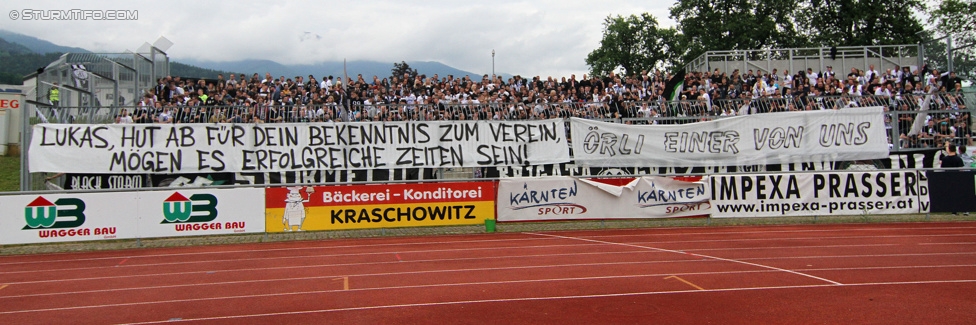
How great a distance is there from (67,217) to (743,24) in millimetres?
44058

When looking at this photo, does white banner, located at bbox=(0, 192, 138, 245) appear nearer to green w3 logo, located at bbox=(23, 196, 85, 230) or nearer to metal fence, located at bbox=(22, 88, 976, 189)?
Result: green w3 logo, located at bbox=(23, 196, 85, 230)

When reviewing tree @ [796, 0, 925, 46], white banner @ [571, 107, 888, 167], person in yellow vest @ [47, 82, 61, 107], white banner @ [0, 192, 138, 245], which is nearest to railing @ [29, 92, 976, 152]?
white banner @ [571, 107, 888, 167]

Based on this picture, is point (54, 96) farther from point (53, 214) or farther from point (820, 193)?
point (820, 193)

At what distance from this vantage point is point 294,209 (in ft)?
51.1

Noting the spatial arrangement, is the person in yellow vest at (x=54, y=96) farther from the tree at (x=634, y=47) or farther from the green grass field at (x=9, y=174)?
the tree at (x=634, y=47)

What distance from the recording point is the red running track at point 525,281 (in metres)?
7.94

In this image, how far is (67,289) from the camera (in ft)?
33.7

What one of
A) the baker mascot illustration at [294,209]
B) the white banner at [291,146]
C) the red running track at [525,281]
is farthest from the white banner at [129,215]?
the white banner at [291,146]

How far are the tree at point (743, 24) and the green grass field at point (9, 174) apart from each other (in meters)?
42.5

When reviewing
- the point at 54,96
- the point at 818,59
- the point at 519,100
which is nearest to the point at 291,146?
the point at 54,96

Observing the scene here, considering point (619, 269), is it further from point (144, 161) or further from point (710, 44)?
point (710, 44)

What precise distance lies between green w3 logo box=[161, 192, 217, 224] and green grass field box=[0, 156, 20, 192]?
1108cm

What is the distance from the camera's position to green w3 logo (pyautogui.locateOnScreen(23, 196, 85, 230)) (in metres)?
14.4

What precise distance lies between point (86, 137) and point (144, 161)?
150 centimetres
